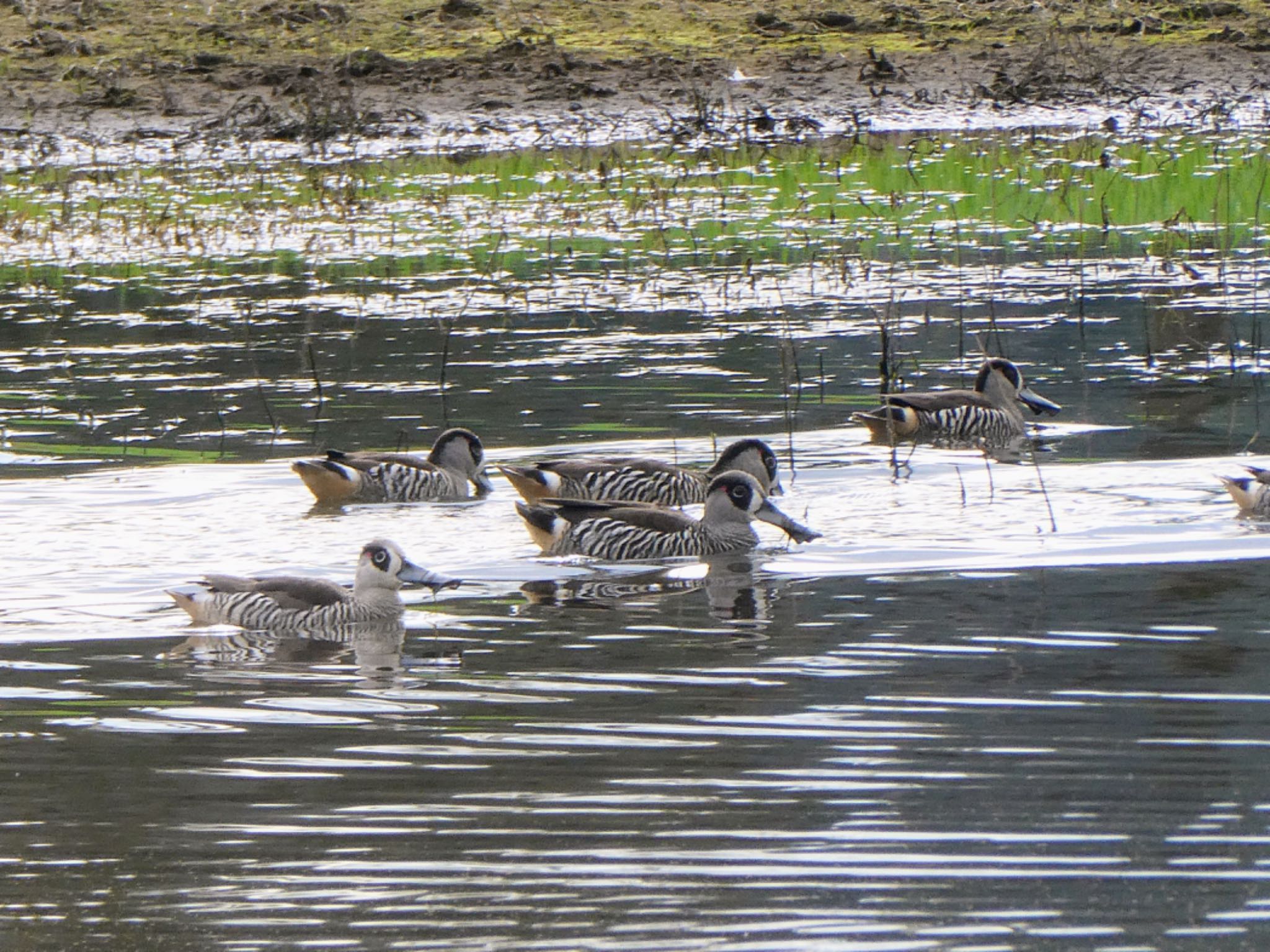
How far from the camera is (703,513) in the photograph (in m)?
10.4

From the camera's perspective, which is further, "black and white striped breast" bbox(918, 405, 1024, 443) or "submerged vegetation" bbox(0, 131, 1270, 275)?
"submerged vegetation" bbox(0, 131, 1270, 275)

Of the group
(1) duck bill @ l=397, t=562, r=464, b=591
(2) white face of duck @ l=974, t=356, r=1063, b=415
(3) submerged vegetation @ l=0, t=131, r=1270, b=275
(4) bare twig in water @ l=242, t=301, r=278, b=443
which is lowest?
(1) duck bill @ l=397, t=562, r=464, b=591

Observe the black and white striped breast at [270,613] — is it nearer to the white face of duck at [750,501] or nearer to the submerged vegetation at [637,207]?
the white face of duck at [750,501]

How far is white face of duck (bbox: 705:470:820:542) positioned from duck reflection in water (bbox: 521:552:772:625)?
21 centimetres

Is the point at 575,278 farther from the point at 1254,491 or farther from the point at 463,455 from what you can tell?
the point at 1254,491

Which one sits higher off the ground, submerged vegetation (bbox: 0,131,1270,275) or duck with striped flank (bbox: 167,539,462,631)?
submerged vegetation (bbox: 0,131,1270,275)

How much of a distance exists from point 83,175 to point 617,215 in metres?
7.85

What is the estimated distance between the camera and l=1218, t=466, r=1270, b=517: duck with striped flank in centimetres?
955

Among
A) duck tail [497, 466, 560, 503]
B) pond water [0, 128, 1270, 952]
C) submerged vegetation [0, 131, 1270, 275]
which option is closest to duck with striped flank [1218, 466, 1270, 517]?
pond water [0, 128, 1270, 952]

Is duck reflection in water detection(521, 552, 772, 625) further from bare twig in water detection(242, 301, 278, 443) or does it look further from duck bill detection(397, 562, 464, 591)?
bare twig in water detection(242, 301, 278, 443)

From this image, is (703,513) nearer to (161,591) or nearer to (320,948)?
(161,591)

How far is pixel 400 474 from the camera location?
35.8 ft

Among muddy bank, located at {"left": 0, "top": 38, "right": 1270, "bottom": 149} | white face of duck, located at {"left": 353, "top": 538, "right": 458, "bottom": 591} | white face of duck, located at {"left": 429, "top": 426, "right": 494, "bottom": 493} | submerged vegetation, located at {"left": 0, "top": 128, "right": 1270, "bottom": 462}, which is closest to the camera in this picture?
white face of duck, located at {"left": 353, "top": 538, "right": 458, "bottom": 591}

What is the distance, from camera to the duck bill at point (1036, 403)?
1255cm
